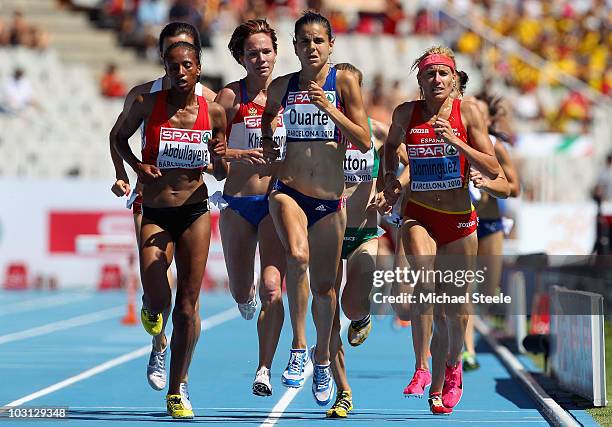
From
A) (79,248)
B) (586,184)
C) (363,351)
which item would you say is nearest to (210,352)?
(363,351)

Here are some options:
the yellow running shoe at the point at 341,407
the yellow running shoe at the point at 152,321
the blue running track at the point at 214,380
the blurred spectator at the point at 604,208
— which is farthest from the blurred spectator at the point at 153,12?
the yellow running shoe at the point at 341,407

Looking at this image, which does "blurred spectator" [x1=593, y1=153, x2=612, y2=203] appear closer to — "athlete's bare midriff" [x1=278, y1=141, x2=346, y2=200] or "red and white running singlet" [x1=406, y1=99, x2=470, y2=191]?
"red and white running singlet" [x1=406, y1=99, x2=470, y2=191]

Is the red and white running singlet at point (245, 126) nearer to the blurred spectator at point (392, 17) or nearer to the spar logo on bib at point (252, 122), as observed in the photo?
the spar logo on bib at point (252, 122)

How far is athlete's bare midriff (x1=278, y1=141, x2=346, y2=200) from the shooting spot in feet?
34.1

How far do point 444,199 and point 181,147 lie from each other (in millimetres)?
1906

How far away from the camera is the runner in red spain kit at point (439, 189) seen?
10.6 m

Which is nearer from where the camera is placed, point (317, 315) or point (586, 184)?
point (317, 315)

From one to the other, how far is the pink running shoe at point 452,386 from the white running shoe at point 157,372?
2036 mm

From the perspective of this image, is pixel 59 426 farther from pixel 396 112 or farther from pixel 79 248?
pixel 79 248

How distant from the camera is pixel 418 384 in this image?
1112 cm

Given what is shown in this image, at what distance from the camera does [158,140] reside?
10.5m

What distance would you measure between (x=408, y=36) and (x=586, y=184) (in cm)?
698

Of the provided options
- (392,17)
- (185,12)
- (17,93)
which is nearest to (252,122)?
(17,93)

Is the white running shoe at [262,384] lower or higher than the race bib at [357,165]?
lower
